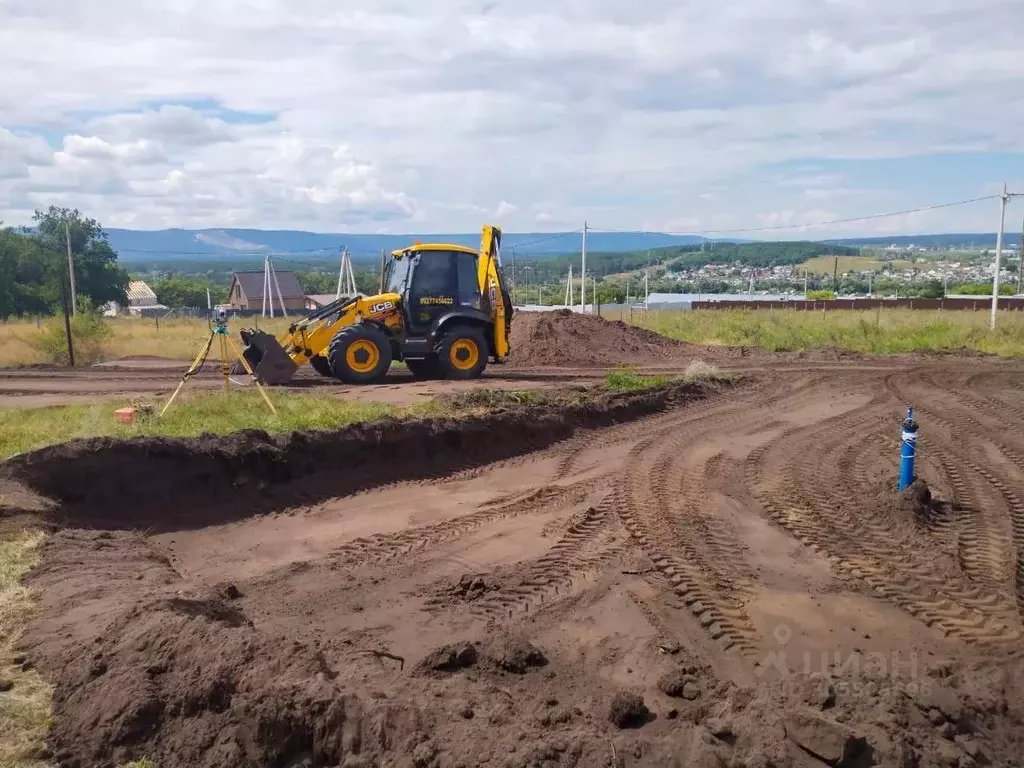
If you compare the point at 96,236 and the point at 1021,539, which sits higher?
the point at 96,236

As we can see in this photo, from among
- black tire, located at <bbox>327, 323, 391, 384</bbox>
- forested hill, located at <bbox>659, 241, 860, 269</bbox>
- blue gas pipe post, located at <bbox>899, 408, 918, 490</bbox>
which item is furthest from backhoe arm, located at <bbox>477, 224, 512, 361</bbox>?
forested hill, located at <bbox>659, 241, 860, 269</bbox>

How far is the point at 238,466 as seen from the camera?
9.59 meters

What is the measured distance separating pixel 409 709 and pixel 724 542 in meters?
4.51

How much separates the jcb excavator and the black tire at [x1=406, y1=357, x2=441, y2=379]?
0.02m

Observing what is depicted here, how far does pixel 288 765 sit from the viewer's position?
4.21 metres

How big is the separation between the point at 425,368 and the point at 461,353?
84 centimetres

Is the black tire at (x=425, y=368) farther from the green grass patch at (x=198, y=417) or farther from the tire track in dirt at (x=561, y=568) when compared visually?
the tire track in dirt at (x=561, y=568)

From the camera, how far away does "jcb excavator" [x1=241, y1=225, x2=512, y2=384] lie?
54.5 ft

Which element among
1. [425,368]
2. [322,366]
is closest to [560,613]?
[425,368]

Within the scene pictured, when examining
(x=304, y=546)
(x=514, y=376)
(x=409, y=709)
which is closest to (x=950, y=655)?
(x=409, y=709)

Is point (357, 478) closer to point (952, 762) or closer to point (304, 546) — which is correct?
point (304, 546)

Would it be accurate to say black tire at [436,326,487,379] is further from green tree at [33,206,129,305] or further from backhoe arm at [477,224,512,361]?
green tree at [33,206,129,305]

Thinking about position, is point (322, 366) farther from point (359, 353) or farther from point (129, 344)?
point (129, 344)

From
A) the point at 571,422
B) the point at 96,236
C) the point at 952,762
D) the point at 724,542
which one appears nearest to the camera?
the point at 952,762
